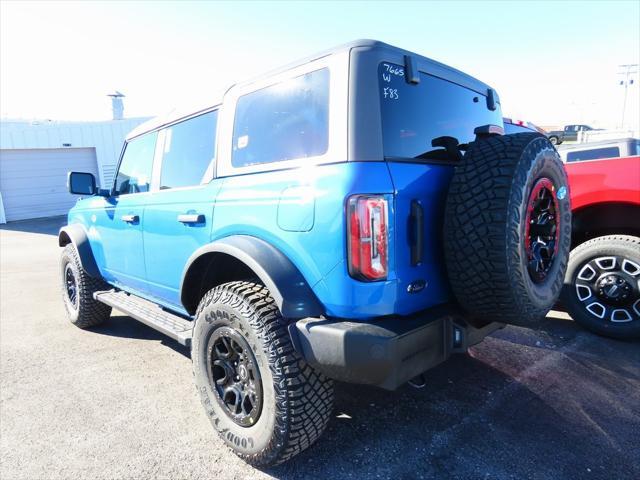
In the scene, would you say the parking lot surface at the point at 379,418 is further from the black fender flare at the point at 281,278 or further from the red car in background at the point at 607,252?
the black fender flare at the point at 281,278

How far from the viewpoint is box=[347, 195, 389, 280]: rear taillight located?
175 cm

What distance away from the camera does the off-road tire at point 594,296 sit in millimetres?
3465

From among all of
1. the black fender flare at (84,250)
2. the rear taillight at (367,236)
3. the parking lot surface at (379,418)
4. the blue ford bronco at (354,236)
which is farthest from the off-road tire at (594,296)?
the black fender flare at (84,250)

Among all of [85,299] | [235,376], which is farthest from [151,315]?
[85,299]

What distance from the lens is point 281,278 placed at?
1932mm

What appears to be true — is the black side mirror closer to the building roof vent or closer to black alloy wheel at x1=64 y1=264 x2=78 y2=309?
black alloy wheel at x1=64 y1=264 x2=78 y2=309

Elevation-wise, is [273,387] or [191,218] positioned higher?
[191,218]

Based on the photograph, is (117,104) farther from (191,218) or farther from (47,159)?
(191,218)

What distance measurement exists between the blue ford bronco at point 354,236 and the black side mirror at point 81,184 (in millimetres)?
2123

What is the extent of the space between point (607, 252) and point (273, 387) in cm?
320

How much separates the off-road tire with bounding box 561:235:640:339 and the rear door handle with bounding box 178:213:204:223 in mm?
3271

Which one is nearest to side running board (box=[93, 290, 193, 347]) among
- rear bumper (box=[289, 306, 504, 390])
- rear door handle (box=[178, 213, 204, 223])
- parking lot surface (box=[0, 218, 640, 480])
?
parking lot surface (box=[0, 218, 640, 480])

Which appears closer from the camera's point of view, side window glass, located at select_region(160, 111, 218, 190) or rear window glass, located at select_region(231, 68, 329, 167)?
rear window glass, located at select_region(231, 68, 329, 167)

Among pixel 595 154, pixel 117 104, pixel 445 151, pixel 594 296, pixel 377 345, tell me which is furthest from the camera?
pixel 117 104
